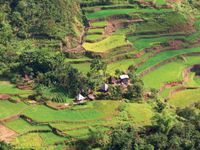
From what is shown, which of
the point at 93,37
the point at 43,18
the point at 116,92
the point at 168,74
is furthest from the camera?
the point at 43,18

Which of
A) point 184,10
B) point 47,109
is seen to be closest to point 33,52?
point 47,109

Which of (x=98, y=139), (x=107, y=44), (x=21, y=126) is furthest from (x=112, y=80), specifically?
(x=21, y=126)

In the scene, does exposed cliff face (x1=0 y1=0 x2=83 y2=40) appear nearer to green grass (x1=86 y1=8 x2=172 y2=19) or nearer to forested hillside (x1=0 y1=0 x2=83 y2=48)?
forested hillside (x1=0 y1=0 x2=83 y2=48)

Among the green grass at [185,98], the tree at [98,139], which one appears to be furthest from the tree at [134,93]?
the tree at [98,139]

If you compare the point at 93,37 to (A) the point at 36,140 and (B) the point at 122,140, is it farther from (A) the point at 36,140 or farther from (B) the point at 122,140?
(B) the point at 122,140

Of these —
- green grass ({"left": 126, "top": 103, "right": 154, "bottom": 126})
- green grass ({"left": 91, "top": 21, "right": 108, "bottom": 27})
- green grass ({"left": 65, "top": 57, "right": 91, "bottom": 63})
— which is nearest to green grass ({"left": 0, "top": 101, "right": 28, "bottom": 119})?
green grass ({"left": 126, "top": 103, "right": 154, "bottom": 126})

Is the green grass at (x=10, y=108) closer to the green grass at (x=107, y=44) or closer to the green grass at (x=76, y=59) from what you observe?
the green grass at (x=76, y=59)

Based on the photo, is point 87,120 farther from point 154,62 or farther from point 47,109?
point 154,62
